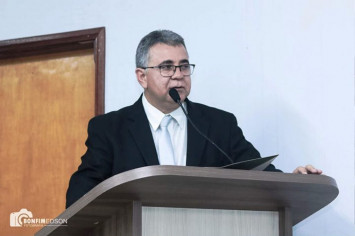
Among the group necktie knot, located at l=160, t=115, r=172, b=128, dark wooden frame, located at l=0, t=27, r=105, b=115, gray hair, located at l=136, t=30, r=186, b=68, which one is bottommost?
necktie knot, located at l=160, t=115, r=172, b=128

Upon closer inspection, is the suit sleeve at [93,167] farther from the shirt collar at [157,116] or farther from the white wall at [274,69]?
the white wall at [274,69]

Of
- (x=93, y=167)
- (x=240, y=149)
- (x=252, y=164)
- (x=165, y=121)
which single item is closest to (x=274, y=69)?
(x=240, y=149)

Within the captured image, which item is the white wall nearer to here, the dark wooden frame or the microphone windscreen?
the dark wooden frame

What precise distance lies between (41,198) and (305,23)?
1.67 metres

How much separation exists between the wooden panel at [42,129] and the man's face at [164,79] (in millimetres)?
979

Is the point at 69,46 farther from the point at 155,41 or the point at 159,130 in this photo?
the point at 159,130

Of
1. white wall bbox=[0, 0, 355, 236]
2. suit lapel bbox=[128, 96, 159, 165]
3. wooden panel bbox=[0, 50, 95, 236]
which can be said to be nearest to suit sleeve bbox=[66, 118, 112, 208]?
suit lapel bbox=[128, 96, 159, 165]

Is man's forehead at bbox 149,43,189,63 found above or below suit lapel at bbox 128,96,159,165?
above

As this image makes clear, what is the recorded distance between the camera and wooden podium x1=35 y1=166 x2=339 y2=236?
5.22ft

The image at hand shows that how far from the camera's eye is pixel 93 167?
234cm

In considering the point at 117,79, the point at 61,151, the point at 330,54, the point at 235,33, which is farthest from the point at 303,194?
the point at 61,151

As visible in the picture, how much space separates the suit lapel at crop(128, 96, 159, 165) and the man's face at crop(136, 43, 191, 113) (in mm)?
79

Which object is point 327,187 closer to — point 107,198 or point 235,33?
point 107,198

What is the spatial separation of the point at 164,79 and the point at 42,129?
1.30m
